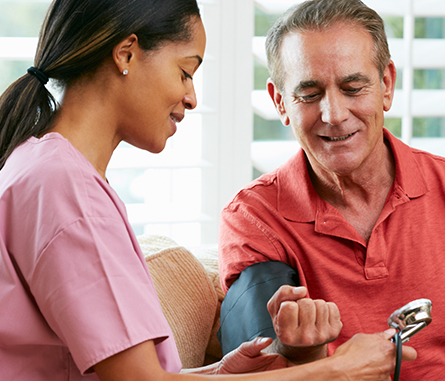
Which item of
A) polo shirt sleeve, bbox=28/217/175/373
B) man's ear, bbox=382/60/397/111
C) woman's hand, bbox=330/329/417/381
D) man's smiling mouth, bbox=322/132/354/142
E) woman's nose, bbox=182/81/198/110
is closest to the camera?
polo shirt sleeve, bbox=28/217/175/373

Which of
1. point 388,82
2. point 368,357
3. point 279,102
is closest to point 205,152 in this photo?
point 279,102

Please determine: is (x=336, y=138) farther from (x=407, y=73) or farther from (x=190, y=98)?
(x=407, y=73)

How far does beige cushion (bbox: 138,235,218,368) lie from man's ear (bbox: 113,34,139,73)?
28.7 inches

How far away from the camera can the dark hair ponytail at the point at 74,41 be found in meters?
1.00

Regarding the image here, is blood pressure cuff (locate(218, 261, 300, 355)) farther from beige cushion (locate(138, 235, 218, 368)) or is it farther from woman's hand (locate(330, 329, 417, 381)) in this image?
woman's hand (locate(330, 329, 417, 381))

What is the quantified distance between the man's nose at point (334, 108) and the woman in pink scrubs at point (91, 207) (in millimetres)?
435

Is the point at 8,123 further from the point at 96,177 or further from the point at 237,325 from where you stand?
the point at 237,325

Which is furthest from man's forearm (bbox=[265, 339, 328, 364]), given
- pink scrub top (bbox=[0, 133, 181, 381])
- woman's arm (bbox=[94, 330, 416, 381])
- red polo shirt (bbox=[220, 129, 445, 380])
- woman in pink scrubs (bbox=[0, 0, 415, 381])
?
pink scrub top (bbox=[0, 133, 181, 381])

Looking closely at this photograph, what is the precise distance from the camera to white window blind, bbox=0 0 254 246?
224cm

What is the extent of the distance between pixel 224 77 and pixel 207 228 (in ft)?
2.12

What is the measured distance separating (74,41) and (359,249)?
0.90 metres

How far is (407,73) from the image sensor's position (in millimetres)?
2451

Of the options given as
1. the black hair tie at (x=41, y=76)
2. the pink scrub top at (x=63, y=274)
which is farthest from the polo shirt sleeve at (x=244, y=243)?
the black hair tie at (x=41, y=76)

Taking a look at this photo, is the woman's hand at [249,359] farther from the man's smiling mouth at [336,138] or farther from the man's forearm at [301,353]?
the man's smiling mouth at [336,138]
